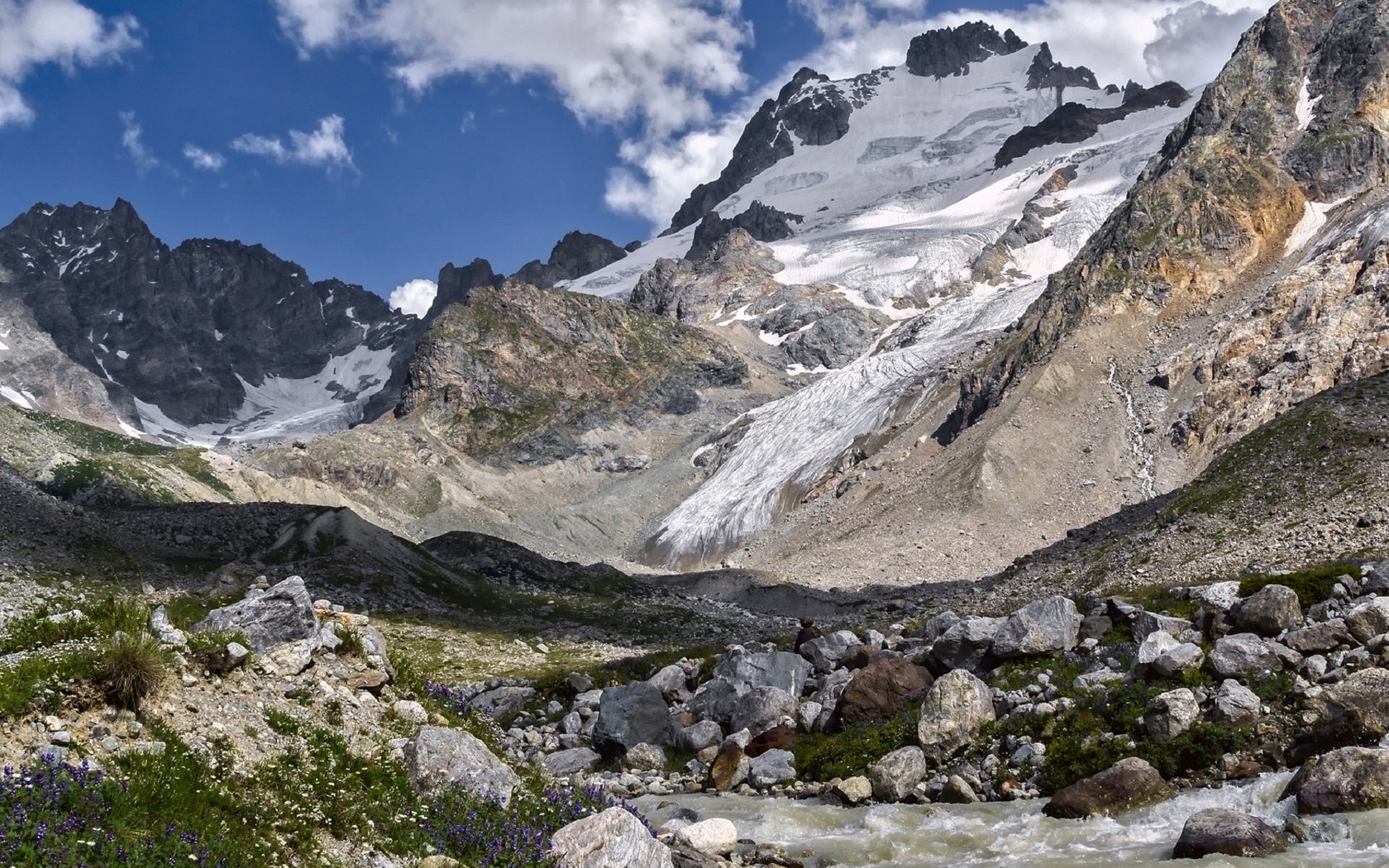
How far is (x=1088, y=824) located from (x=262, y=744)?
1204 centimetres

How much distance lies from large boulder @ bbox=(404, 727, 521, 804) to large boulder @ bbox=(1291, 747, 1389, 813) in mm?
11056

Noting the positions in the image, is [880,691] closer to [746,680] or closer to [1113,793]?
[746,680]

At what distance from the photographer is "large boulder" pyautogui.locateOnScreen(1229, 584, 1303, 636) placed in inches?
806

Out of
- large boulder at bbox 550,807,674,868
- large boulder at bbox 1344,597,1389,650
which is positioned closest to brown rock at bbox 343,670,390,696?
large boulder at bbox 550,807,674,868

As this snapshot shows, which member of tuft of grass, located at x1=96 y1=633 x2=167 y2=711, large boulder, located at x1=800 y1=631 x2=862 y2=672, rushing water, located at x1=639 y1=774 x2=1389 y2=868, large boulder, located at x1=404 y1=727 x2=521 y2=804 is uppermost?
tuft of grass, located at x1=96 y1=633 x2=167 y2=711

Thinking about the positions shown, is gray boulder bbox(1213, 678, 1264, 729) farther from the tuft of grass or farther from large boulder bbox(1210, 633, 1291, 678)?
the tuft of grass

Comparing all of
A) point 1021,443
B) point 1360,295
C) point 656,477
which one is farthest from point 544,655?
point 656,477

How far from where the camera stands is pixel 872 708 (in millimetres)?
22641

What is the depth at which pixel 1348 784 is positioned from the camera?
14.3 meters

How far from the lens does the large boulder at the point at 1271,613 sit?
20484 millimetres

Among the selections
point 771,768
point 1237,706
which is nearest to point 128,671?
point 771,768

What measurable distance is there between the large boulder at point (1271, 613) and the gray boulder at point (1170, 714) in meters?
3.87

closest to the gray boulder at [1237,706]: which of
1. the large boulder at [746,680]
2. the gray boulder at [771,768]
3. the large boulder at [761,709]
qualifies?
the gray boulder at [771,768]

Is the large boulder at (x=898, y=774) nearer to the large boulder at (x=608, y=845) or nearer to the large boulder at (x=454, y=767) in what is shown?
the large boulder at (x=608, y=845)
